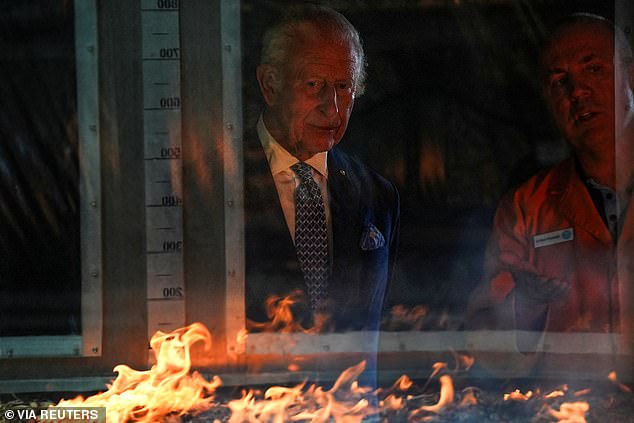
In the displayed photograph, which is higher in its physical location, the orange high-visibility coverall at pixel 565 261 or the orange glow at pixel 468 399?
the orange high-visibility coverall at pixel 565 261

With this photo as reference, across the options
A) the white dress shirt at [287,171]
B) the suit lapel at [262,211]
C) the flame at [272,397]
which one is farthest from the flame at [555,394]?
the suit lapel at [262,211]

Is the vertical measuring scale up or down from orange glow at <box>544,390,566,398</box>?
up

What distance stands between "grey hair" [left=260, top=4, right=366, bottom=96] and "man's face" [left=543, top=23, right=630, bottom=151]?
1.12 metres

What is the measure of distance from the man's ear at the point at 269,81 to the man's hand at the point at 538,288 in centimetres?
161

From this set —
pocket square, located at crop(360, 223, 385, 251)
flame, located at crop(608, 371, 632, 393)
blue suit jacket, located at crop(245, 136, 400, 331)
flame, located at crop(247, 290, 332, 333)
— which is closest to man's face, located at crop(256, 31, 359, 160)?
blue suit jacket, located at crop(245, 136, 400, 331)

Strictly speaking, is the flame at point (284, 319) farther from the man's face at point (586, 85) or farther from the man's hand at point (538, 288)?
the man's face at point (586, 85)

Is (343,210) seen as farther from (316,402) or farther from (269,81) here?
(316,402)

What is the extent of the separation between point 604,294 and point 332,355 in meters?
1.53

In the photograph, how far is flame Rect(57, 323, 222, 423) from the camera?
386 cm

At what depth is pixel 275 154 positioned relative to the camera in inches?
156

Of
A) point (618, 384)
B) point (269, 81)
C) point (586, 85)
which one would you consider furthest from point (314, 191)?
point (618, 384)

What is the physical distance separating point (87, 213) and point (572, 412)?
2792 mm

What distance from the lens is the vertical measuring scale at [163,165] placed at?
12.7ft

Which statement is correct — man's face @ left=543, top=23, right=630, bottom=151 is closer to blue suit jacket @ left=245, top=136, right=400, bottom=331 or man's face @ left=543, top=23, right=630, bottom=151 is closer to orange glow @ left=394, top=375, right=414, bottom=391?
blue suit jacket @ left=245, top=136, right=400, bottom=331
